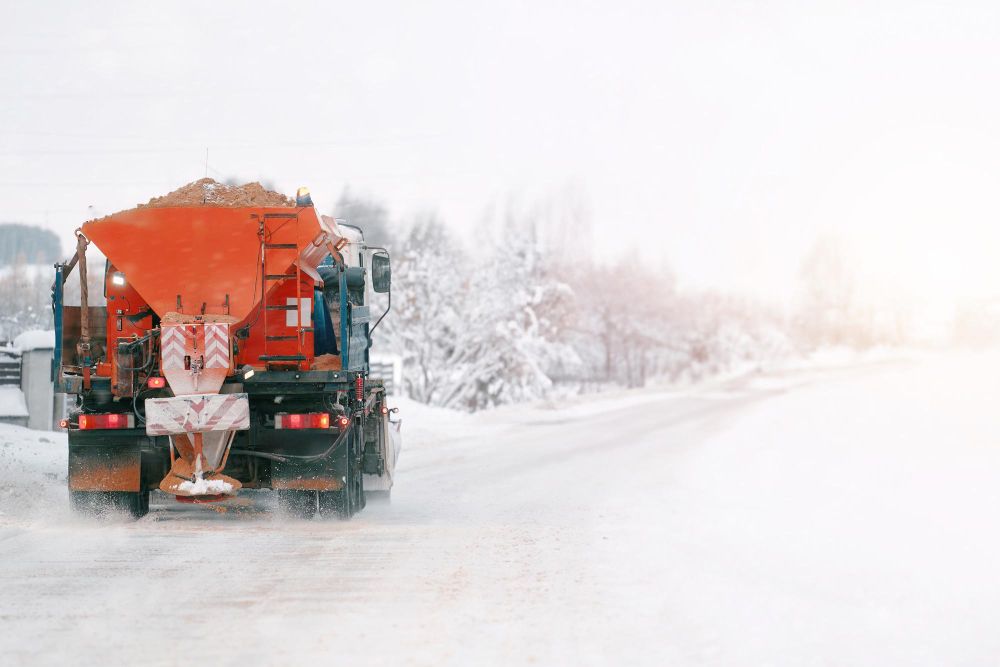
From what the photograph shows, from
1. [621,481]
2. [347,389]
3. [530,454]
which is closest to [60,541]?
[347,389]

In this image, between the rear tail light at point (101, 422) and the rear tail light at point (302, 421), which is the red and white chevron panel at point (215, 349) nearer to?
the rear tail light at point (302, 421)

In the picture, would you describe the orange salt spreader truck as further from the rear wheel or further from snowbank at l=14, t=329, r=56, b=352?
snowbank at l=14, t=329, r=56, b=352

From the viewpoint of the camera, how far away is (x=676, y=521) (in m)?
10.1

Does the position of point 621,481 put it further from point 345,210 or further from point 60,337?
point 345,210

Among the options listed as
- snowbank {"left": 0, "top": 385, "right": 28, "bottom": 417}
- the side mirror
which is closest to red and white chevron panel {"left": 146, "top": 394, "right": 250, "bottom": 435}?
the side mirror

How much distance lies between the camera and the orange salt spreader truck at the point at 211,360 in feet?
29.2

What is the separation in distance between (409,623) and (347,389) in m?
4.09

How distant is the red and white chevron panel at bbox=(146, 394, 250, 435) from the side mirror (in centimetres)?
218

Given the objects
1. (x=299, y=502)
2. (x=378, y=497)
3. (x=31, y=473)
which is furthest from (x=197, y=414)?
(x=31, y=473)

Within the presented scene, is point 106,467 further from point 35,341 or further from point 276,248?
point 35,341

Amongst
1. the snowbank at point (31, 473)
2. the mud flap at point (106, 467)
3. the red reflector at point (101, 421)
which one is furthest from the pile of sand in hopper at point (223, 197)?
the snowbank at point (31, 473)

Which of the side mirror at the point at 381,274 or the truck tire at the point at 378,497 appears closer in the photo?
the side mirror at the point at 381,274

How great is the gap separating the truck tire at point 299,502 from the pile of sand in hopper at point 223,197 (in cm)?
277

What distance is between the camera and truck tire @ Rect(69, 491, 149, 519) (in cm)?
949
